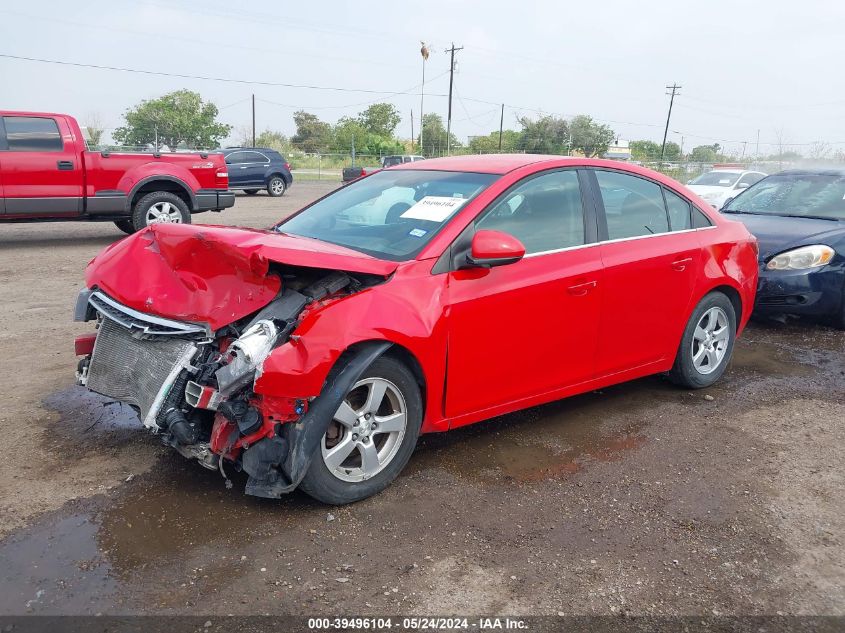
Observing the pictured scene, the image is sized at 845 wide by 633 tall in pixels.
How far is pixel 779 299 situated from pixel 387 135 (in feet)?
217

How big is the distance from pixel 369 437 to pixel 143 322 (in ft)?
4.05

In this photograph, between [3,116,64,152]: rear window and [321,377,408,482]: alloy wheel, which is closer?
[321,377,408,482]: alloy wheel

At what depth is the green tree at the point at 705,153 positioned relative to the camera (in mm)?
51134

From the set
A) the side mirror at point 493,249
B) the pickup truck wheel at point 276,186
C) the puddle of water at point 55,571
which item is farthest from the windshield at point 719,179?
the puddle of water at point 55,571

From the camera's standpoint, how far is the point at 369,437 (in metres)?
3.44

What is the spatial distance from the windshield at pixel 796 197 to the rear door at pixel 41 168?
9.16 meters

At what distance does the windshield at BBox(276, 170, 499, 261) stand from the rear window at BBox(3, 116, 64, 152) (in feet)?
24.9

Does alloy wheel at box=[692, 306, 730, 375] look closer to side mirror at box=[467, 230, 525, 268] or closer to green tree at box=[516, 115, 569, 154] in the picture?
side mirror at box=[467, 230, 525, 268]

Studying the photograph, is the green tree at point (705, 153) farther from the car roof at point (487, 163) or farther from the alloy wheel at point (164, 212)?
the car roof at point (487, 163)

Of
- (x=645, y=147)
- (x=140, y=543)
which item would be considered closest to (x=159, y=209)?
(x=140, y=543)

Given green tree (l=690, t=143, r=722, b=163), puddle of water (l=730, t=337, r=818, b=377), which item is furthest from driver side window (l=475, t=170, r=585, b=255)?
green tree (l=690, t=143, r=722, b=163)

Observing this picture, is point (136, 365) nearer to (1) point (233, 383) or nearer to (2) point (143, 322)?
(2) point (143, 322)

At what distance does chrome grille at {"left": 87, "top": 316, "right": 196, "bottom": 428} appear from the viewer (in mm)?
3273

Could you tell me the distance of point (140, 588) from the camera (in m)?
2.77
